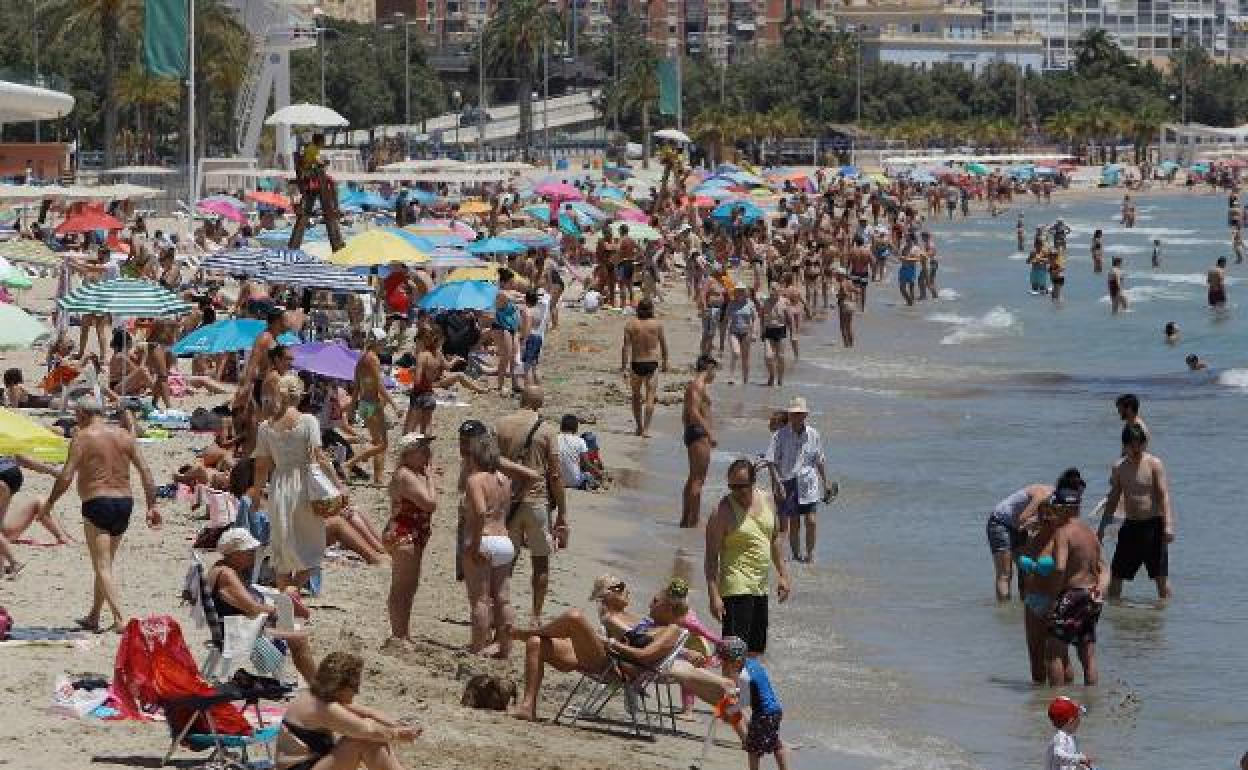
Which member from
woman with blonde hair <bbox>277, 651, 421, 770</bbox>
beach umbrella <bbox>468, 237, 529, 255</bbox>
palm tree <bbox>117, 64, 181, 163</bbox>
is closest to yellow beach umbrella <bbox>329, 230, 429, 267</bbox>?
beach umbrella <bbox>468, 237, 529, 255</bbox>

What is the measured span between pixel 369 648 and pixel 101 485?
161cm

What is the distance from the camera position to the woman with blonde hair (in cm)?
826

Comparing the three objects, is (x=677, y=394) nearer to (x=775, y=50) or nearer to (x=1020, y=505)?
(x=1020, y=505)

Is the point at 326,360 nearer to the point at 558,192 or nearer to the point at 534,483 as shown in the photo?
the point at 534,483

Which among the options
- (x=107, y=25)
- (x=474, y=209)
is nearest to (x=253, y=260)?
(x=474, y=209)

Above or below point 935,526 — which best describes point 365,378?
above

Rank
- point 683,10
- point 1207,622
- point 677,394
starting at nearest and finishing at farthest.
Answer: point 1207,622 → point 677,394 → point 683,10

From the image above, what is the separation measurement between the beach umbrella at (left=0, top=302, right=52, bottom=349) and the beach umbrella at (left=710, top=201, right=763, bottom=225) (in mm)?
32731

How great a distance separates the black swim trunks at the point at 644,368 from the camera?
68.7ft

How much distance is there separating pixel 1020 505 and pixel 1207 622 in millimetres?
1765

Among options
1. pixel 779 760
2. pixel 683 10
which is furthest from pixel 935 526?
pixel 683 10

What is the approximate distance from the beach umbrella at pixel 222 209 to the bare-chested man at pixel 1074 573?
3110cm

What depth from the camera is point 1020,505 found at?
535 inches

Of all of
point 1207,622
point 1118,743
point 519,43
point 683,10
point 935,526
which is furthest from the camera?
point 683,10
